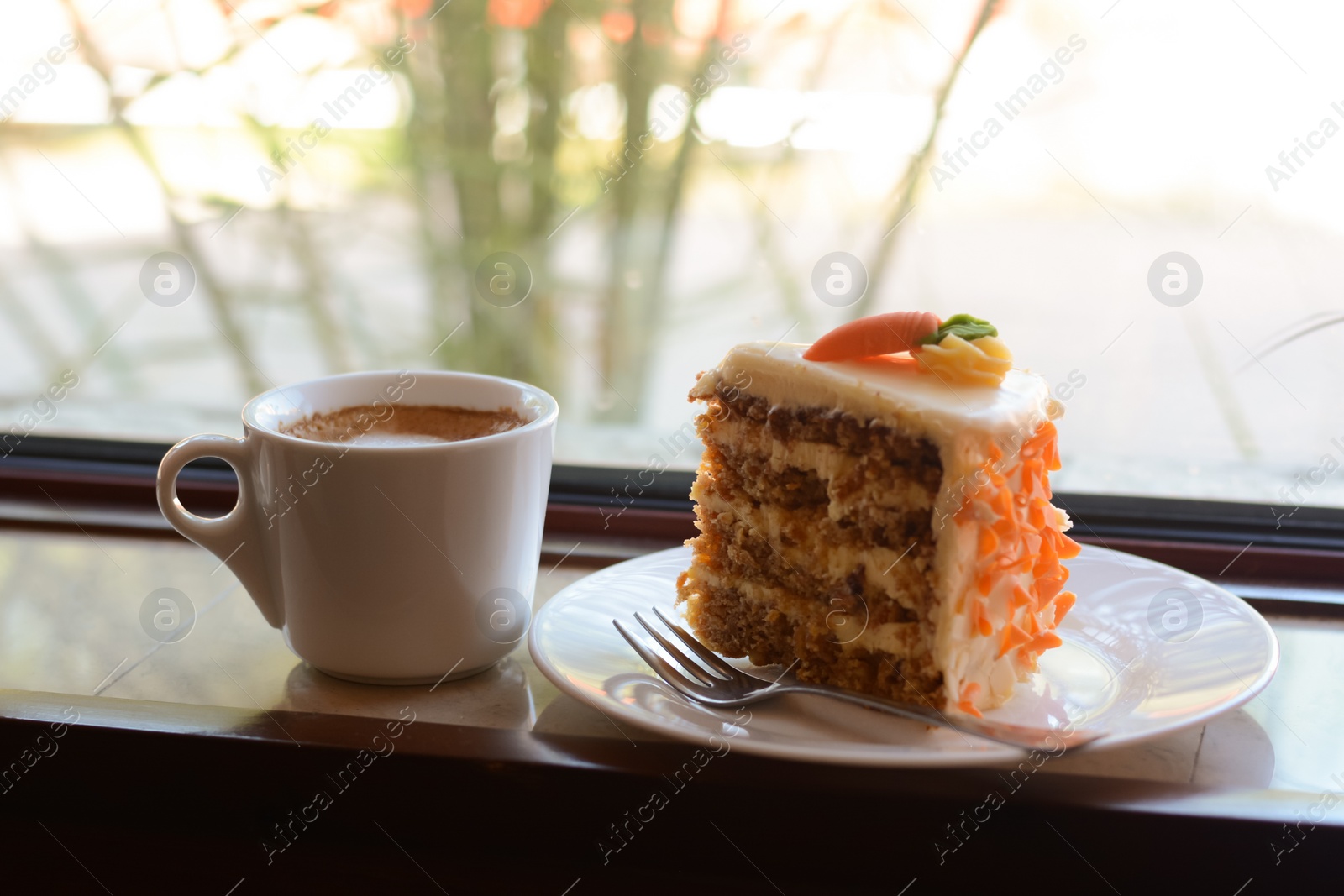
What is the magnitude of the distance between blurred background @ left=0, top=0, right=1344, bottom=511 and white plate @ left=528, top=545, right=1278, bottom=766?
1.19ft

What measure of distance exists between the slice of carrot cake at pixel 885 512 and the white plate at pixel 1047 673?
0.18 feet

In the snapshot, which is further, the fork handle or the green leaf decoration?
the green leaf decoration

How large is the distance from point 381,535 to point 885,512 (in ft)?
1.42

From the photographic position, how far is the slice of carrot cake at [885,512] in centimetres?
90

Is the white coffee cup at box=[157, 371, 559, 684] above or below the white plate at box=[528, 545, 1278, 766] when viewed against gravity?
above

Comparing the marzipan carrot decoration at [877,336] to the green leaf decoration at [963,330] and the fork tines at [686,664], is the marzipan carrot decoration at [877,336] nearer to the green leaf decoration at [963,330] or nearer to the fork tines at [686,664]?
the green leaf decoration at [963,330]

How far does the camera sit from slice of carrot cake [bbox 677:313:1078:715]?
895mm

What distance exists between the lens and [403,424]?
1.06 m

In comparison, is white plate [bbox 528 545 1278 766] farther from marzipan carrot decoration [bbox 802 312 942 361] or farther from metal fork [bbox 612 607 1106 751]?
marzipan carrot decoration [bbox 802 312 942 361]

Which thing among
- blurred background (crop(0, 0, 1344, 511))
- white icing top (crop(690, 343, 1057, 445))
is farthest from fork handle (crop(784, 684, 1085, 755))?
blurred background (crop(0, 0, 1344, 511))

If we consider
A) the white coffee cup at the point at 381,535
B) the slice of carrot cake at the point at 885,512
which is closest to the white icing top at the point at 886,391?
the slice of carrot cake at the point at 885,512

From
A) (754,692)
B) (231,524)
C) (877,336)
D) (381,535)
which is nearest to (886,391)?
(877,336)

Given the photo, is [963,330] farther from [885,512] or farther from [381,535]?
[381,535]

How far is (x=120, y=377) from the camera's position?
5.30 feet
